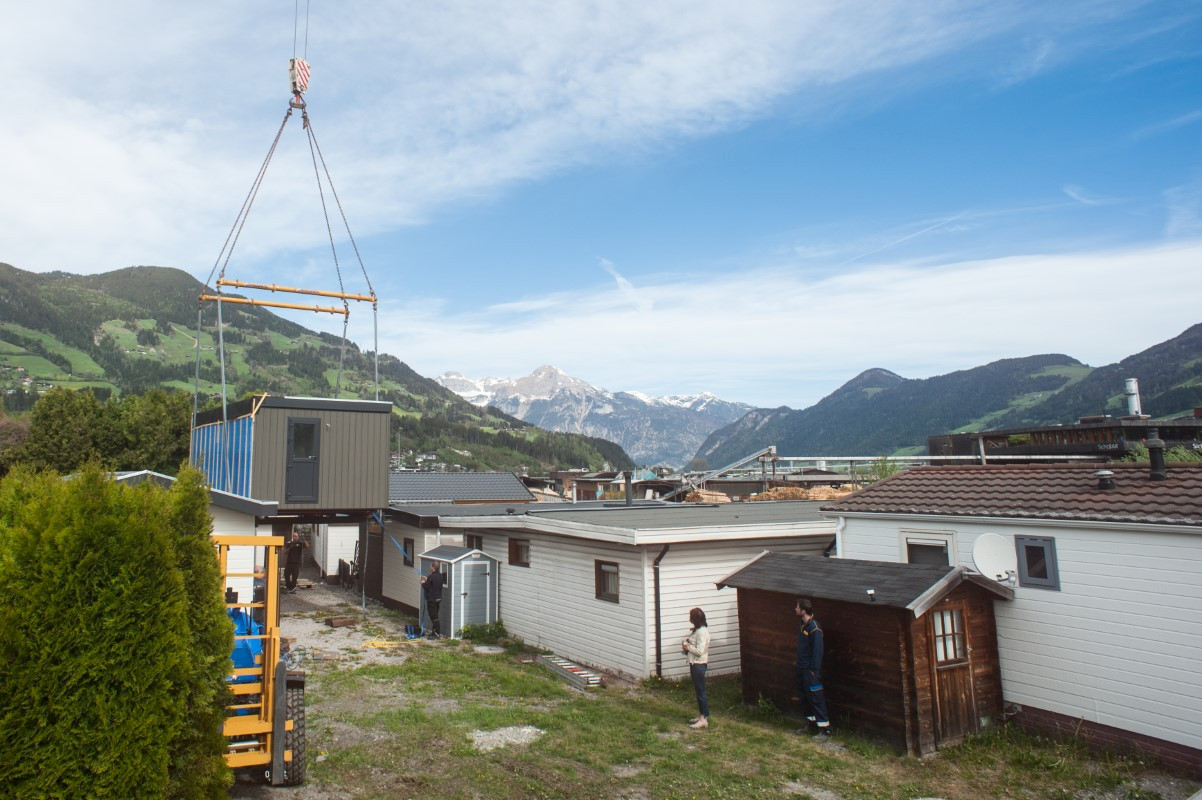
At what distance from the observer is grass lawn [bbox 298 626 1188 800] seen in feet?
26.1

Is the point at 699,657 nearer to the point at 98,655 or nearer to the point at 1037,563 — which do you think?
the point at 1037,563

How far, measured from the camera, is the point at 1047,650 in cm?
992

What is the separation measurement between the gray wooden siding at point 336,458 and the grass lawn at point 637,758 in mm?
9751

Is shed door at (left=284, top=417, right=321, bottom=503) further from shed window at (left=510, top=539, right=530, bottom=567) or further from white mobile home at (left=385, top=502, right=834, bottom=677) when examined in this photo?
shed window at (left=510, top=539, right=530, bottom=567)

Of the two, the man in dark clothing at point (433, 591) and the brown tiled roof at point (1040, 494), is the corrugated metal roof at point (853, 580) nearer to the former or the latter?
the brown tiled roof at point (1040, 494)

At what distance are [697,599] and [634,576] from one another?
1.32 metres

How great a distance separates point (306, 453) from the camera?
21000mm

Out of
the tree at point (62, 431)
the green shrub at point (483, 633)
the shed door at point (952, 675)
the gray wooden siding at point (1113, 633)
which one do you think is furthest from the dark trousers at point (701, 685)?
the tree at point (62, 431)

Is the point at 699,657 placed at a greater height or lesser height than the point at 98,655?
lesser

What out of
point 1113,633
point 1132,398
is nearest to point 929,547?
point 1113,633

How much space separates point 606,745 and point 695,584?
468 centimetres

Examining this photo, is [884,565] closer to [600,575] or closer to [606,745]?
[606,745]

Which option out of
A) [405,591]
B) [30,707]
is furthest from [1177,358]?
[30,707]

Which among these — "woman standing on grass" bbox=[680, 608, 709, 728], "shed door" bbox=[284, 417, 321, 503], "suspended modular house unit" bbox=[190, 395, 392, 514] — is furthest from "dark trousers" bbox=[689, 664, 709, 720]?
"shed door" bbox=[284, 417, 321, 503]
